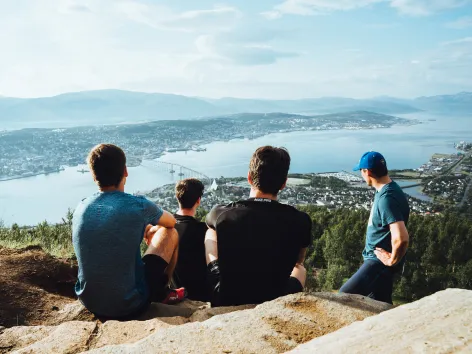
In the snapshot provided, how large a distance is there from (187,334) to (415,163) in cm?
7706

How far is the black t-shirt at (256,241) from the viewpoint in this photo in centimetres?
Answer: 240

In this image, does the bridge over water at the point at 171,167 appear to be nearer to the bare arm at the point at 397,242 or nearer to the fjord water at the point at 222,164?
the fjord water at the point at 222,164

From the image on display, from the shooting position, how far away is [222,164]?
6500cm

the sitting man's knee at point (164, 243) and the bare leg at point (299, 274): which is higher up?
the sitting man's knee at point (164, 243)

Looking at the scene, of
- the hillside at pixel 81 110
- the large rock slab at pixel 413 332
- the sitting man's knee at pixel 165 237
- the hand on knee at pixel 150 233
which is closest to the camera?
the large rock slab at pixel 413 332

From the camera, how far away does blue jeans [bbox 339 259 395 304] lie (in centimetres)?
319

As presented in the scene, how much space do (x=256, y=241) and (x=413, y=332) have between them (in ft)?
3.48

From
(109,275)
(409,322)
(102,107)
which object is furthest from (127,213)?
(102,107)

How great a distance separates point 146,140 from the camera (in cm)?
8038

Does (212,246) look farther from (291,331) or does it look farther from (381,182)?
(381,182)

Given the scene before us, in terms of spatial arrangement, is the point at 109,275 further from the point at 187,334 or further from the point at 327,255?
the point at 327,255

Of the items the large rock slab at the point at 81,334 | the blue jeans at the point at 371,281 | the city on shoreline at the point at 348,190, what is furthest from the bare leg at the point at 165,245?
the city on shoreline at the point at 348,190

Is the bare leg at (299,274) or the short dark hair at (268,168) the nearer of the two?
the short dark hair at (268,168)

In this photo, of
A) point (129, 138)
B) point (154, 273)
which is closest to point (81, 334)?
point (154, 273)
